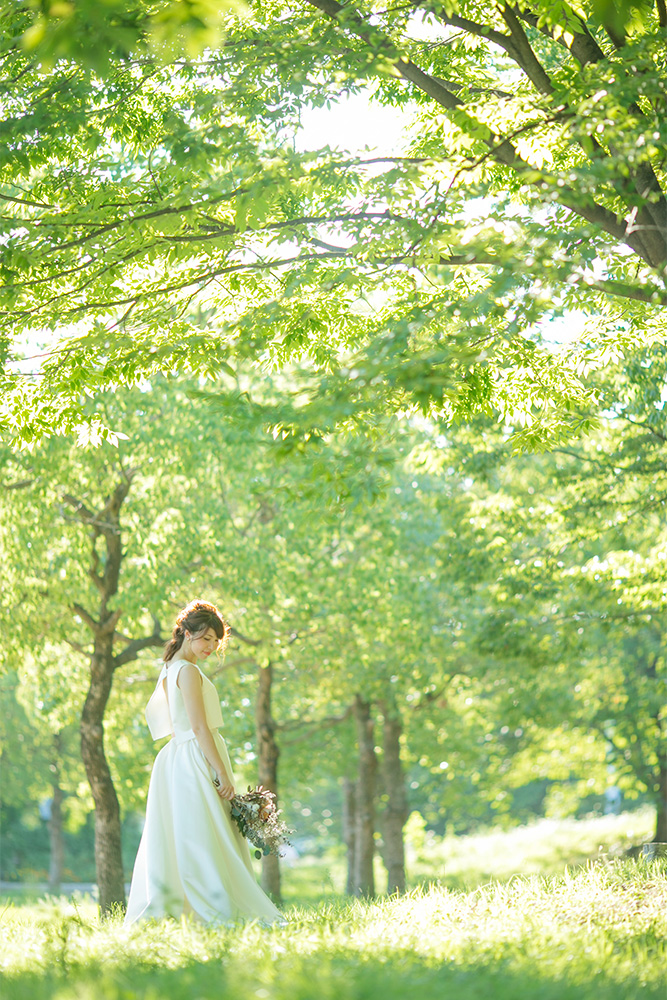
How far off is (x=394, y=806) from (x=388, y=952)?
16.1 m

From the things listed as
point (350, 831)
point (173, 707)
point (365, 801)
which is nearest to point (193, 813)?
point (173, 707)

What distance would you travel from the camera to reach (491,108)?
233 inches

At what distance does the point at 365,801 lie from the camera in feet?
64.9

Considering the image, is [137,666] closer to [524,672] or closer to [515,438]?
[524,672]

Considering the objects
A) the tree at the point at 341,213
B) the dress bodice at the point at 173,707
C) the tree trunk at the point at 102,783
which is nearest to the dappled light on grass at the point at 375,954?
the dress bodice at the point at 173,707

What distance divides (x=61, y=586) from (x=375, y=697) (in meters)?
7.77

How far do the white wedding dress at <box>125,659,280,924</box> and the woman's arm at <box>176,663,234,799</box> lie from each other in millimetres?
63

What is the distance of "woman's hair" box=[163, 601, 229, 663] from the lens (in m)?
6.74

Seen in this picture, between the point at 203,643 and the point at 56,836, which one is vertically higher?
the point at 203,643

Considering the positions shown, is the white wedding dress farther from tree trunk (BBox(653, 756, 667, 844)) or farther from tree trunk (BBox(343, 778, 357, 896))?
tree trunk (BBox(343, 778, 357, 896))

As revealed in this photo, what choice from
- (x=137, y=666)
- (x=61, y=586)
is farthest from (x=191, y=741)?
(x=137, y=666)

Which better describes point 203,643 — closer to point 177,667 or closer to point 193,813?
point 177,667

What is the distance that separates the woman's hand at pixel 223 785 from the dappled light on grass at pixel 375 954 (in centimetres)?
92

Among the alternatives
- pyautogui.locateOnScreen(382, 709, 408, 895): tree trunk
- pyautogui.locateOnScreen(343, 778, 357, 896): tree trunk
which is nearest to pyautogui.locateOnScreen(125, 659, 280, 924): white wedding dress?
pyautogui.locateOnScreen(382, 709, 408, 895): tree trunk
